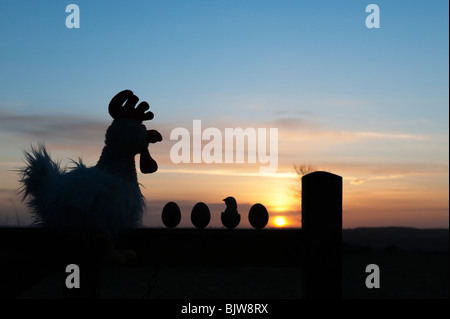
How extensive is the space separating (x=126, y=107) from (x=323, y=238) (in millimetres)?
1869

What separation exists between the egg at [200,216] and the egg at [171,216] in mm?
115

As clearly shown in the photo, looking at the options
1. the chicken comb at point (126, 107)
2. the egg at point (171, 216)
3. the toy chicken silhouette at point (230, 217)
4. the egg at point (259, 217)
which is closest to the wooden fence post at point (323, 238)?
the egg at point (259, 217)

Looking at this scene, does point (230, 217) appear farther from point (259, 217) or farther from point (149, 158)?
point (149, 158)

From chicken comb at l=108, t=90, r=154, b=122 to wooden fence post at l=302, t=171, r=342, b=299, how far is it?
4.98 feet

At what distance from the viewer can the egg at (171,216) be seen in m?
3.70

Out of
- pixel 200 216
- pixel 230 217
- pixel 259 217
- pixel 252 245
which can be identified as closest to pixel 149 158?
pixel 200 216

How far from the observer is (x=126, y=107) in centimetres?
392

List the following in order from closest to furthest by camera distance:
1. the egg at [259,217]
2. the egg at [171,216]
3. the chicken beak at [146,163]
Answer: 1. the egg at [171,216]
2. the egg at [259,217]
3. the chicken beak at [146,163]

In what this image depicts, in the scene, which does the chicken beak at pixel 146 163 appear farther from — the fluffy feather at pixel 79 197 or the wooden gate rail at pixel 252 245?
the wooden gate rail at pixel 252 245

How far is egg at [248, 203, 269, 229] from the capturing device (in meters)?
3.80

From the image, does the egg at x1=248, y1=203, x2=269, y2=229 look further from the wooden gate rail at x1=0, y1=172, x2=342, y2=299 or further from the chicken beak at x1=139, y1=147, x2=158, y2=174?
the chicken beak at x1=139, y1=147, x2=158, y2=174
